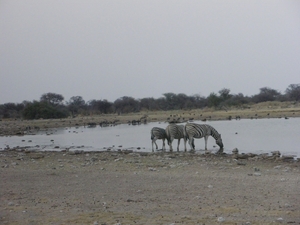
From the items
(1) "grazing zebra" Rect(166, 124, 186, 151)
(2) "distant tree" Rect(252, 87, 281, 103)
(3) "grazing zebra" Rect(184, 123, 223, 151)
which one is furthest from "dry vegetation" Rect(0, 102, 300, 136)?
(3) "grazing zebra" Rect(184, 123, 223, 151)

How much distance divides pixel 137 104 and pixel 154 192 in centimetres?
6821

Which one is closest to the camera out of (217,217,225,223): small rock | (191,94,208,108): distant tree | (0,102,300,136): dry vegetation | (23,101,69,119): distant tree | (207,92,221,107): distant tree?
(217,217,225,223): small rock

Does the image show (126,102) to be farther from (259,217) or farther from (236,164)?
(259,217)

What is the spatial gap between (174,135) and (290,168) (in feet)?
25.9

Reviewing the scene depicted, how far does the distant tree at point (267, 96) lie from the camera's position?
71.1m

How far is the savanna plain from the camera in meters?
6.43

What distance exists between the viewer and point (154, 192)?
8273 mm

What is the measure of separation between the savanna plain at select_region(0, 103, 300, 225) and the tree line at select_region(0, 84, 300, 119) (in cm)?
4487

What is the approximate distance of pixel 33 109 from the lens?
2210 inches

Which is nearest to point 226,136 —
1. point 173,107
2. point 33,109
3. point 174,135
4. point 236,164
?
point 174,135

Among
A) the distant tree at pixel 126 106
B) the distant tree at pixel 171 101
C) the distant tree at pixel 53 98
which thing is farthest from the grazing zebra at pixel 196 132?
the distant tree at pixel 53 98

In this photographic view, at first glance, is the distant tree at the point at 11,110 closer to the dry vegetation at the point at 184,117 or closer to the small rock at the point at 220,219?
the dry vegetation at the point at 184,117

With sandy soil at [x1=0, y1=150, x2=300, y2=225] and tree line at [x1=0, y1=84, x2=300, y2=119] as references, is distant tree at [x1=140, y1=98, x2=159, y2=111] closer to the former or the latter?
tree line at [x1=0, y1=84, x2=300, y2=119]

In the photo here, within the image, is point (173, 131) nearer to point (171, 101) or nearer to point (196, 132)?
point (196, 132)
